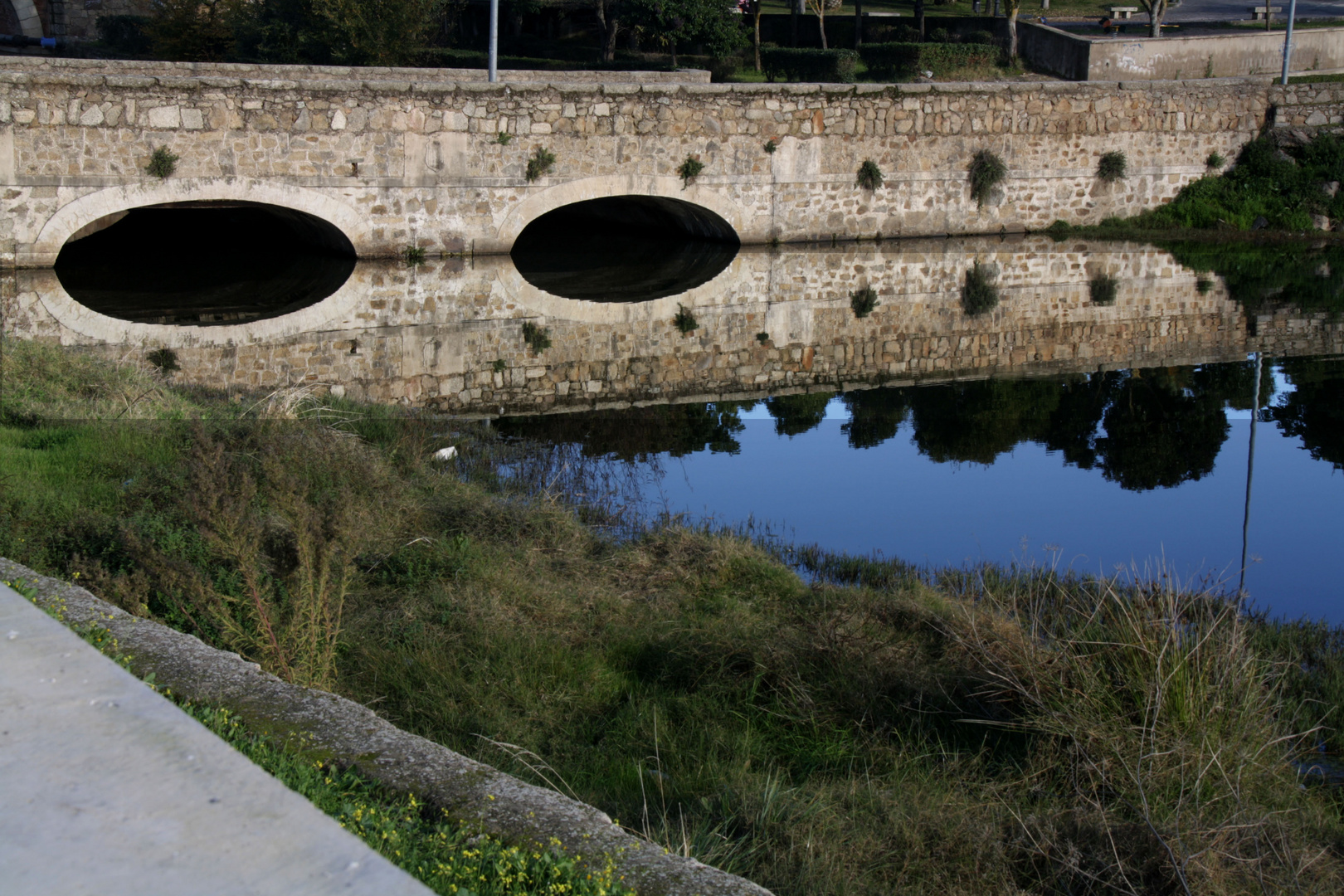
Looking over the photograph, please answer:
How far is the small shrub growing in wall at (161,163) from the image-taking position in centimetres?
1408

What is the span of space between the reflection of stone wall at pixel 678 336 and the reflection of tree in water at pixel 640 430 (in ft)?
1.22

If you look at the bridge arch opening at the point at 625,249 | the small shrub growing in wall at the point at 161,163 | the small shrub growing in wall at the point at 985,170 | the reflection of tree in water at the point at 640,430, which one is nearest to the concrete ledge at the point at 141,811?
the reflection of tree in water at the point at 640,430

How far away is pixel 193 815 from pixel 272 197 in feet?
45.5

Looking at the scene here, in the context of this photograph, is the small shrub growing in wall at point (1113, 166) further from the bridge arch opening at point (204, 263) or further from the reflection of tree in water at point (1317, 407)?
the bridge arch opening at point (204, 263)

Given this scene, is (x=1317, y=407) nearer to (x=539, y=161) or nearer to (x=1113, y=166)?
(x=539, y=161)

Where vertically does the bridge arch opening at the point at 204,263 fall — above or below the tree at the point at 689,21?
below

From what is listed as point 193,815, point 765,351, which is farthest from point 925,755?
point 765,351

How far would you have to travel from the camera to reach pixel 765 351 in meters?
11.5

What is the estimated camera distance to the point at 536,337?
11.7 meters

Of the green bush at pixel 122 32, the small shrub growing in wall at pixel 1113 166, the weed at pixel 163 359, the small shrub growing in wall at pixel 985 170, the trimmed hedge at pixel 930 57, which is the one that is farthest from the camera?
the green bush at pixel 122 32

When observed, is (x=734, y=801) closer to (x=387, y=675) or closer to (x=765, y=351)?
(x=387, y=675)

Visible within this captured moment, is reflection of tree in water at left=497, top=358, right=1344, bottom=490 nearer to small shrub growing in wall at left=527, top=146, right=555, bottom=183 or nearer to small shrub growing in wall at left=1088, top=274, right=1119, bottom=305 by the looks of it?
small shrub growing in wall at left=1088, top=274, right=1119, bottom=305

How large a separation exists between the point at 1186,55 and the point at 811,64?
7186 mm

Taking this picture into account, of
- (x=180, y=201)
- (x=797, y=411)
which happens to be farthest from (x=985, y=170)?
(x=180, y=201)
